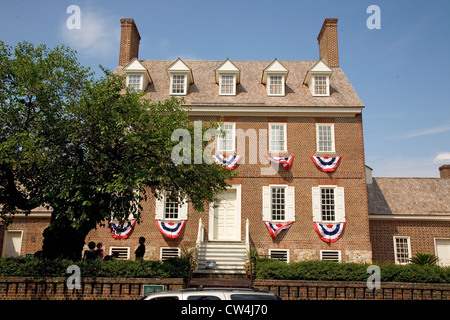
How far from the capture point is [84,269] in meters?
12.3

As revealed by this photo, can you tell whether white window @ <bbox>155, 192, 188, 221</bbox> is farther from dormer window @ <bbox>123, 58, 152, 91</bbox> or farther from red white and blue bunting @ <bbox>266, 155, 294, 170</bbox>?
dormer window @ <bbox>123, 58, 152, 91</bbox>

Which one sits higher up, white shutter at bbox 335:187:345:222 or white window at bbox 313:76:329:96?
white window at bbox 313:76:329:96

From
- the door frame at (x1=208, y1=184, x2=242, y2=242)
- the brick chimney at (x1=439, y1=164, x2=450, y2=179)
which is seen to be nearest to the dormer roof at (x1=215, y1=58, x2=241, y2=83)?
the door frame at (x1=208, y1=184, x2=242, y2=242)

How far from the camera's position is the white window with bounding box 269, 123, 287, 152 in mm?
21906

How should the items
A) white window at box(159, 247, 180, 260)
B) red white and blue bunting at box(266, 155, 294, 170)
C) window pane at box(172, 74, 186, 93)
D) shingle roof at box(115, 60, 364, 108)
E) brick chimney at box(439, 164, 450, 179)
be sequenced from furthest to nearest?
brick chimney at box(439, 164, 450, 179) → window pane at box(172, 74, 186, 93) → shingle roof at box(115, 60, 364, 108) → red white and blue bunting at box(266, 155, 294, 170) → white window at box(159, 247, 180, 260)

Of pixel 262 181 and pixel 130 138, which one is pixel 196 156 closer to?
pixel 130 138

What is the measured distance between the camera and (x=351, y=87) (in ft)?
77.5

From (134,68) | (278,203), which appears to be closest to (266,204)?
(278,203)

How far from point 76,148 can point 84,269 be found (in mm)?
4062

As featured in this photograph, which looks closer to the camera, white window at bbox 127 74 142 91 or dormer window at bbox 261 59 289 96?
dormer window at bbox 261 59 289 96

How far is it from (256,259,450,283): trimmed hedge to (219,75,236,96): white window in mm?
12438

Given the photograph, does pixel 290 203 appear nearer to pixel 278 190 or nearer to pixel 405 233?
pixel 278 190

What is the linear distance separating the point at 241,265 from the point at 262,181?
5.10 meters

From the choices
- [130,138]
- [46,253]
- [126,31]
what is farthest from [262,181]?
[126,31]
